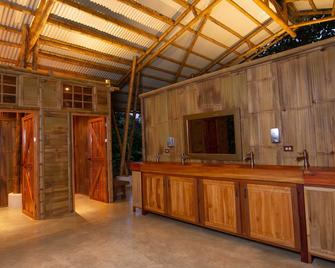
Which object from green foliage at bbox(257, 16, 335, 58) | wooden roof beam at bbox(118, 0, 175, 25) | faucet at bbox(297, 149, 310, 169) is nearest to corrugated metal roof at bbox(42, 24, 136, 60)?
wooden roof beam at bbox(118, 0, 175, 25)

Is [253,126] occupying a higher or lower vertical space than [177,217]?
higher

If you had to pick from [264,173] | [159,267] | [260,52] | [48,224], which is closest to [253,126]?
[264,173]

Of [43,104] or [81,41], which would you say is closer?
A: [43,104]

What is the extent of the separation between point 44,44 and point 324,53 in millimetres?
4997

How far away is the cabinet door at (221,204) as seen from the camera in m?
3.22

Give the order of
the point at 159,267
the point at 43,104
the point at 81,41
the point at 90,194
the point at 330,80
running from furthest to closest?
the point at 90,194 → the point at 81,41 → the point at 43,104 → the point at 330,80 → the point at 159,267

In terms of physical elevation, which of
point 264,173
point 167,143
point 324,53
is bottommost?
point 264,173

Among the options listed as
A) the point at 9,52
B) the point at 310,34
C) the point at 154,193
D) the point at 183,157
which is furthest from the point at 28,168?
the point at 310,34

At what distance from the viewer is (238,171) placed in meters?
3.16

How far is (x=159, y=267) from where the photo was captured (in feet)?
8.59

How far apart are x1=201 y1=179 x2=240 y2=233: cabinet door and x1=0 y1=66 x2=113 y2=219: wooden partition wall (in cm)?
286

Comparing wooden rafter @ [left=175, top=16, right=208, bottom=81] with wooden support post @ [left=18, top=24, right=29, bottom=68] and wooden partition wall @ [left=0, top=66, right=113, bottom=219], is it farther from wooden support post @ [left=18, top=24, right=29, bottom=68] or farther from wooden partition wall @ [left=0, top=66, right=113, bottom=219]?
wooden support post @ [left=18, top=24, right=29, bottom=68]

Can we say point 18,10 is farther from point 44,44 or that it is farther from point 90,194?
point 90,194

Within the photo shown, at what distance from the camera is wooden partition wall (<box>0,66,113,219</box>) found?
4398 millimetres
